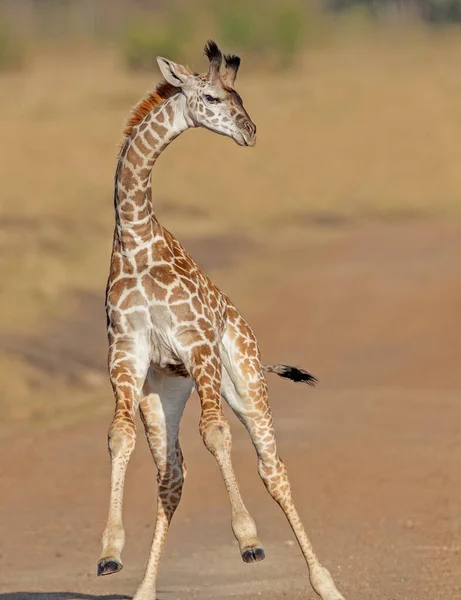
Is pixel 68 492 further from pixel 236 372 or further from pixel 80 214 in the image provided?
pixel 80 214

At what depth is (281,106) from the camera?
4138 cm

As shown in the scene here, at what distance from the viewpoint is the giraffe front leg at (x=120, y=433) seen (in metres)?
7.36

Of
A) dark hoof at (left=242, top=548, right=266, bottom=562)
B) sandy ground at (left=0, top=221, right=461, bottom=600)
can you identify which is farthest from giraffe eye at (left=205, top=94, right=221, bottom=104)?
sandy ground at (left=0, top=221, right=461, bottom=600)

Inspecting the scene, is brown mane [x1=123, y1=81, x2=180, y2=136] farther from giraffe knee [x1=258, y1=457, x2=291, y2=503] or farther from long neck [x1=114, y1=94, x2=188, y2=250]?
giraffe knee [x1=258, y1=457, x2=291, y2=503]

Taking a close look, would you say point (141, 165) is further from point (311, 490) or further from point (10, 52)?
point (10, 52)

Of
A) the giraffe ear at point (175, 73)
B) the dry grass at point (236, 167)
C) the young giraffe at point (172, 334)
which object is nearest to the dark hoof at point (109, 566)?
the young giraffe at point (172, 334)

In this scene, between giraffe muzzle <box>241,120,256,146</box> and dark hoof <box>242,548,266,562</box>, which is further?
giraffe muzzle <box>241,120,256,146</box>

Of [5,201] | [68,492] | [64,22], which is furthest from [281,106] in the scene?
[64,22]

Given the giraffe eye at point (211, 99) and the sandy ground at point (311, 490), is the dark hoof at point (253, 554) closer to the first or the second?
the sandy ground at point (311, 490)

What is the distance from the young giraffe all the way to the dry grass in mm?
11905

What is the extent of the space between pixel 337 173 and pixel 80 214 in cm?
884

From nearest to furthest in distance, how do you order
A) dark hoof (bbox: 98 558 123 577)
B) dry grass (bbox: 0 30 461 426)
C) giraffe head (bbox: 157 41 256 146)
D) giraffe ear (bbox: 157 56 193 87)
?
dark hoof (bbox: 98 558 123 577) → giraffe head (bbox: 157 41 256 146) → giraffe ear (bbox: 157 56 193 87) → dry grass (bbox: 0 30 461 426)

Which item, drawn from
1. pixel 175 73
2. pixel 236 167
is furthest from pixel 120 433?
pixel 236 167

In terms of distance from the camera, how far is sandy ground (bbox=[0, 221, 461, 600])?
33.3 ft
